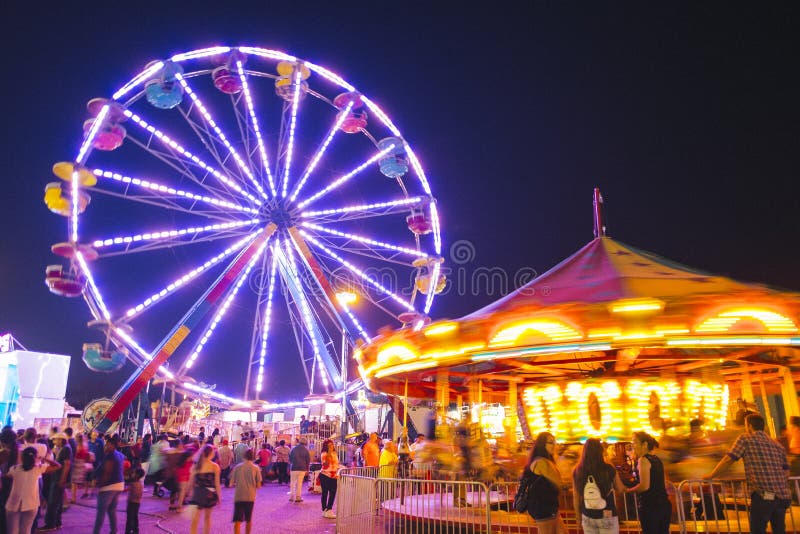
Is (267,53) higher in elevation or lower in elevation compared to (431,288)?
higher

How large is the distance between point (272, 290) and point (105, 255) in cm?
427

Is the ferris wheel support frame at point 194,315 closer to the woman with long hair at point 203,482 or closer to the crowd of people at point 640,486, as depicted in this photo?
the woman with long hair at point 203,482

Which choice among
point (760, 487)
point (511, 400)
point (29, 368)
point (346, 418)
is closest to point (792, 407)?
point (511, 400)

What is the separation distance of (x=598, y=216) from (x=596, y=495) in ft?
20.5

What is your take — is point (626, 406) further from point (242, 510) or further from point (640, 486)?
point (242, 510)

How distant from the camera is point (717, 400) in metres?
8.95

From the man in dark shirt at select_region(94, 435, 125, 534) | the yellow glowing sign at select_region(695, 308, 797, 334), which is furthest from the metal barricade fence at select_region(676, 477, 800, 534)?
the man in dark shirt at select_region(94, 435, 125, 534)

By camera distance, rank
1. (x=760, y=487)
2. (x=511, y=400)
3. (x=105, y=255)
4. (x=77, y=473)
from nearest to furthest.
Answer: (x=760, y=487) < (x=77, y=473) < (x=511, y=400) < (x=105, y=255)

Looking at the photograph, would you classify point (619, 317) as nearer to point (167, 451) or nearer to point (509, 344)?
point (509, 344)

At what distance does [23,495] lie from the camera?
5988 millimetres

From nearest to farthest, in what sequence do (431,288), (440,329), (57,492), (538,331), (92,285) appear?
(538,331)
(440,329)
(57,492)
(92,285)
(431,288)

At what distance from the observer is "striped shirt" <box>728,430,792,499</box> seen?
4.84 meters

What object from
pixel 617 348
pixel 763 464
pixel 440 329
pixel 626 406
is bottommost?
pixel 763 464

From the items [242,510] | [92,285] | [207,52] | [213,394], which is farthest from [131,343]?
[242,510]
